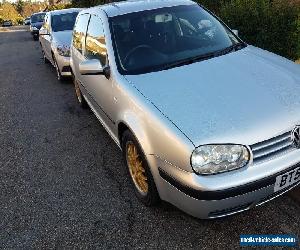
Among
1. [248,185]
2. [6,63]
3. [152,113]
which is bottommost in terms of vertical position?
[6,63]

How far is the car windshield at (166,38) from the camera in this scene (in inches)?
143

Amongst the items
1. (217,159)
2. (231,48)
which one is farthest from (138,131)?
(231,48)

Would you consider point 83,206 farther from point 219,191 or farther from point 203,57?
point 203,57

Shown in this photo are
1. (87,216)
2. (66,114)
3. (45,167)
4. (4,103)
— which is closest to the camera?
(87,216)

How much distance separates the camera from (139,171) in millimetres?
3434

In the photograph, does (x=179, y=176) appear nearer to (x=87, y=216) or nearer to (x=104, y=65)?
(x=87, y=216)

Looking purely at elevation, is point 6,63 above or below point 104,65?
below

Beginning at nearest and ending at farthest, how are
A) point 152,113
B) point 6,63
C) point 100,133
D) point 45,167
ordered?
point 152,113 < point 45,167 < point 100,133 < point 6,63

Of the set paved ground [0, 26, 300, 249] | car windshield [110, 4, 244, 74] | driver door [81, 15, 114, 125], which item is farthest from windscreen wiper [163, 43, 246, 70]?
paved ground [0, 26, 300, 249]

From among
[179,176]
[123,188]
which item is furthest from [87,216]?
[179,176]

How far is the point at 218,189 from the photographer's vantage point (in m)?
2.47

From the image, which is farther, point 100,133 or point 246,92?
point 100,133

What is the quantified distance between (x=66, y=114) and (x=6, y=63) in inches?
293

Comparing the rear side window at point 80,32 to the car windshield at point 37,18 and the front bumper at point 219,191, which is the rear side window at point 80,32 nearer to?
the front bumper at point 219,191
